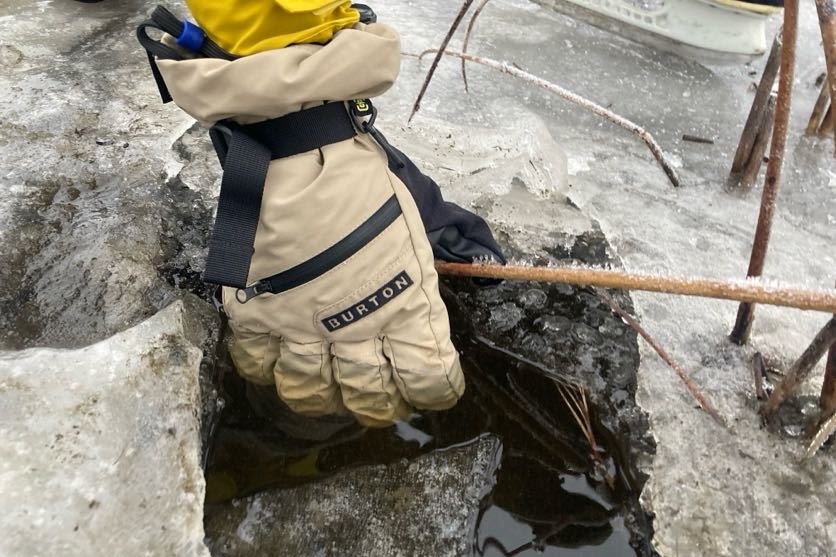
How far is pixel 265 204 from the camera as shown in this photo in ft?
4.01

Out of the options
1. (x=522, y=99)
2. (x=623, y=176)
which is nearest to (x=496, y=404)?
(x=623, y=176)

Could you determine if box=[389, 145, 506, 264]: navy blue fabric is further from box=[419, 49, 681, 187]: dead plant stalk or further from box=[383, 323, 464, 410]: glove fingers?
box=[419, 49, 681, 187]: dead plant stalk

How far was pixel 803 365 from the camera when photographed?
1.25 meters

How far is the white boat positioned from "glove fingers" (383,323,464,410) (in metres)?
2.53

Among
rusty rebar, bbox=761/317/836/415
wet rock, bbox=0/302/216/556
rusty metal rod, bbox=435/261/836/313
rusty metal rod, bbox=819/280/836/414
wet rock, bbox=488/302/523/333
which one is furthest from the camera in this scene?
wet rock, bbox=488/302/523/333

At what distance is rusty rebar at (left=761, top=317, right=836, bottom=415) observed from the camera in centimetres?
119

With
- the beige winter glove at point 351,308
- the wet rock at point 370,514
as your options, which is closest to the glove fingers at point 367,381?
the beige winter glove at point 351,308

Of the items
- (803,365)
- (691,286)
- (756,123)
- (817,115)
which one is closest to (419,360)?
(691,286)

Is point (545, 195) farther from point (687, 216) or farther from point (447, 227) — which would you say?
point (447, 227)

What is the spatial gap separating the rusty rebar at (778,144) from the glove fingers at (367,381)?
0.85m

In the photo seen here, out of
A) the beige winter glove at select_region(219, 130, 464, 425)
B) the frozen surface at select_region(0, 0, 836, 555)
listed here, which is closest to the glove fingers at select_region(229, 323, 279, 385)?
the beige winter glove at select_region(219, 130, 464, 425)

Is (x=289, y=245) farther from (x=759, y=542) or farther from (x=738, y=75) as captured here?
(x=738, y=75)

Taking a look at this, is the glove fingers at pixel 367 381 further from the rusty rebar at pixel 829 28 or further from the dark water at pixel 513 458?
the rusty rebar at pixel 829 28

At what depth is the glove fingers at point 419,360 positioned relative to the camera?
1.36m
